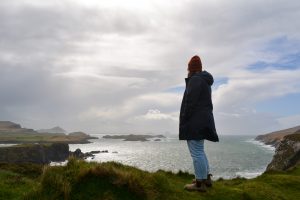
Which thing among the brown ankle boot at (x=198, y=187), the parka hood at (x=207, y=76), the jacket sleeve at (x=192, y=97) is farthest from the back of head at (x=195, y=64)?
the brown ankle boot at (x=198, y=187)

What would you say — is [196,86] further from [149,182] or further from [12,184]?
[12,184]

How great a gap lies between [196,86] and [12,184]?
689 cm

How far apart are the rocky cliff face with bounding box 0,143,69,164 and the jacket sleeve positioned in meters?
127

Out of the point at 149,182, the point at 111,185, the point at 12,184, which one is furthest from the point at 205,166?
the point at 12,184

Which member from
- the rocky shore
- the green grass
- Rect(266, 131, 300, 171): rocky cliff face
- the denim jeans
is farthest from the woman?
the rocky shore

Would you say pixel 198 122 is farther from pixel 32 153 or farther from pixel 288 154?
pixel 32 153

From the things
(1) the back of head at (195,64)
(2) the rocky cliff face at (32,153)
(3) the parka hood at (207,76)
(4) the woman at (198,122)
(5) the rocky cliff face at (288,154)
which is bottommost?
(2) the rocky cliff face at (32,153)

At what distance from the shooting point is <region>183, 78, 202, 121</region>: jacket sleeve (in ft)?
34.8

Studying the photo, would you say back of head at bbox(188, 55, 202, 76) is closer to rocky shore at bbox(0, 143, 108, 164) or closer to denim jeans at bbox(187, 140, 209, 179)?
denim jeans at bbox(187, 140, 209, 179)

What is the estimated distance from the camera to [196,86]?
1065cm

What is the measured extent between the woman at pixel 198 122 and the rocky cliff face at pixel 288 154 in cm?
2314

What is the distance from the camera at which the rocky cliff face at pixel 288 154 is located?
3211 cm

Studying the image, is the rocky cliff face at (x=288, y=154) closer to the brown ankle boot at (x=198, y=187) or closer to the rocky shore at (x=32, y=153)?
the brown ankle boot at (x=198, y=187)

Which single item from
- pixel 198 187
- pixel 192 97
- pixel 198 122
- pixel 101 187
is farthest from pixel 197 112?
pixel 101 187
